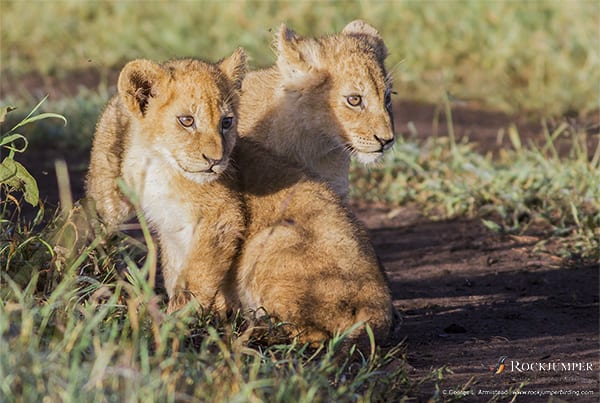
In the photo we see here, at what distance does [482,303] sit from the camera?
5832 millimetres

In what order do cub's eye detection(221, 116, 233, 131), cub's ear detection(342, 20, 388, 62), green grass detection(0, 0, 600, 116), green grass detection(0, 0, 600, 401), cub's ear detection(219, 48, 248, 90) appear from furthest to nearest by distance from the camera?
green grass detection(0, 0, 600, 116) < cub's ear detection(342, 20, 388, 62) < cub's ear detection(219, 48, 248, 90) < cub's eye detection(221, 116, 233, 131) < green grass detection(0, 0, 600, 401)

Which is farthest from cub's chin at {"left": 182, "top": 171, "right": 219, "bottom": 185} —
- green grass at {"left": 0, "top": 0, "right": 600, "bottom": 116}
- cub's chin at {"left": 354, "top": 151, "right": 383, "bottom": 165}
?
green grass at {"left": 0, "top": 0, "right": 600, "bottom": 116}

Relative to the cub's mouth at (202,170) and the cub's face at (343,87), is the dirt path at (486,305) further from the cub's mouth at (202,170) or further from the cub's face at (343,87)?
the cub's mouth at (202,170)

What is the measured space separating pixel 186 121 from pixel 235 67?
525 millimetres

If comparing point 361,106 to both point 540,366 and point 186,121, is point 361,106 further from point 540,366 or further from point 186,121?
point 540,366

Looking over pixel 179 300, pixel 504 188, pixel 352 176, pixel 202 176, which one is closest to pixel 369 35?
pixel 504 188

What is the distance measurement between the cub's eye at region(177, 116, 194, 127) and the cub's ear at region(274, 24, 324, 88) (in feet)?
3.70

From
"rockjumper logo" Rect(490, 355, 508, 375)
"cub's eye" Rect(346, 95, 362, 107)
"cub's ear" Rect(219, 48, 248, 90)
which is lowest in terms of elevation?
"rockjumper logo" Rect(490, 355, 508, 375)

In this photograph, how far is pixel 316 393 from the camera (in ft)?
11.8

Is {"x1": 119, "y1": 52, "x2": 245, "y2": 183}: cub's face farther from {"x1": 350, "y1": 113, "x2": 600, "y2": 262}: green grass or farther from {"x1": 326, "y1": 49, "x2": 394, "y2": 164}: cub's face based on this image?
{"x1": 350, "y1": 113, "x2": 600, "y2": 262}: green grass

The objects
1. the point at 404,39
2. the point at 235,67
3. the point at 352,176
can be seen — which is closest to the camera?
the point at 235,67

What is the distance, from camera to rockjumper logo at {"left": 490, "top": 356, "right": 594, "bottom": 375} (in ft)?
15.3

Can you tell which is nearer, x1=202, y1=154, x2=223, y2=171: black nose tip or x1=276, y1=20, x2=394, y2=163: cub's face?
x1=202, y1=154, x2=223, y2=171: black nose tip

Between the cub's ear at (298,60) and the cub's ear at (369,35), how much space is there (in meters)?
0.39
